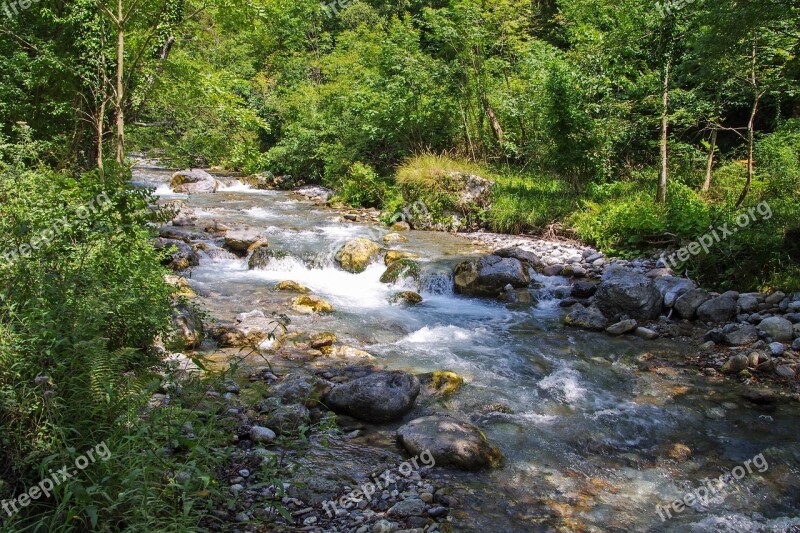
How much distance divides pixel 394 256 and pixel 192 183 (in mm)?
13258

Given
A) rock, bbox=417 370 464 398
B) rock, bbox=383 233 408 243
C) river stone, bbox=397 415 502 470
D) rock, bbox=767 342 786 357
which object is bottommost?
rock, bbox=767 342 786 357

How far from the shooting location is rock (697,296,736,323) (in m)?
8.74

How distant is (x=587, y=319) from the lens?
909cm

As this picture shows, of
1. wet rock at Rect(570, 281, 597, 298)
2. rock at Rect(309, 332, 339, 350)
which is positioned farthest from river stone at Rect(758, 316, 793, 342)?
rock at Rect(309, 332, 339, 350)

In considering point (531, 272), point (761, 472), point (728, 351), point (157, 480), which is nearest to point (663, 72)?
point (531, 272)

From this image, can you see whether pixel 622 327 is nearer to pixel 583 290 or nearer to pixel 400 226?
pixel 583 290

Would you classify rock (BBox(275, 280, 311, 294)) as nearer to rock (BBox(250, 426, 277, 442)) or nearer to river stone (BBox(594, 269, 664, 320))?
river stone (BBox(594, 269, 664, 320))

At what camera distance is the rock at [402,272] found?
11494 millimetres

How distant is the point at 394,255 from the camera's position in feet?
40.8

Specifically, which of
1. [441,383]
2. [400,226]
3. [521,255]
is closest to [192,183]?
[400,226]

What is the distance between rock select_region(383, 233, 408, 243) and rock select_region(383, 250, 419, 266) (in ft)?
5.41

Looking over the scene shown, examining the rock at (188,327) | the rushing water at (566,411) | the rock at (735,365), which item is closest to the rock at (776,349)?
the rock at (735,365)

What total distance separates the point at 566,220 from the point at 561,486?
10.3 m

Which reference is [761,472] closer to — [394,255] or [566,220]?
[394,255]
